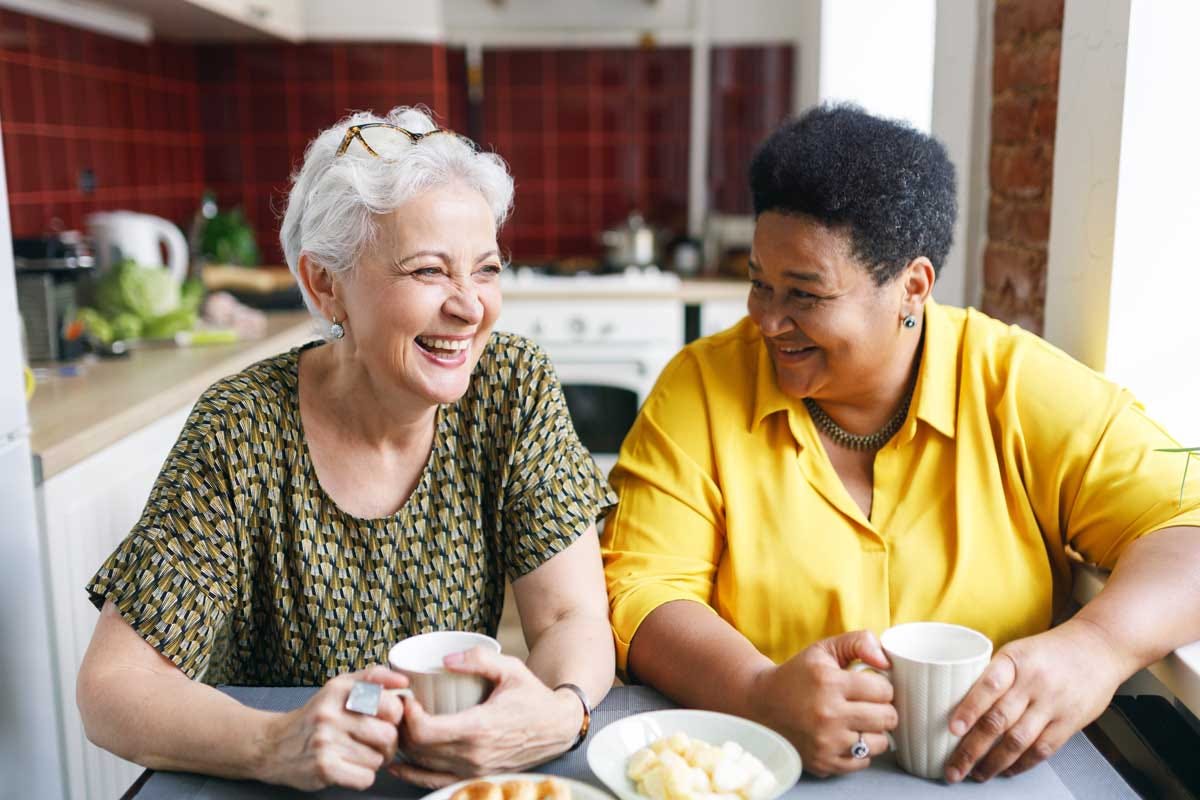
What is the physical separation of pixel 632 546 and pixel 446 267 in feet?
1.31

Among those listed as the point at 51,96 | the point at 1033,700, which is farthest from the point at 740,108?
the point at 1033,700

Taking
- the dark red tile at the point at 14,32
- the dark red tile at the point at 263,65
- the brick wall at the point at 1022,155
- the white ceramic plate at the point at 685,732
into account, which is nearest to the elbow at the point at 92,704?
the white ceramic plate at the point at 685,732

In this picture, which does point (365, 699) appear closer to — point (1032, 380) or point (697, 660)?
point (697, 660)

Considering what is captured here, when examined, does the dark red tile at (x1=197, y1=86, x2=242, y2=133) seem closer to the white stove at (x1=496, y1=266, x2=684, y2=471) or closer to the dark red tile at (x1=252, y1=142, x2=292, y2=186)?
the dark red tile at (x1=252, y1=142, x2=292, y2=186)

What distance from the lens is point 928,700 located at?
0.94 meters

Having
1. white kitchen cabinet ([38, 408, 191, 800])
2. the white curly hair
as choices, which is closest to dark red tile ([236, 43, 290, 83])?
white kitchen cabinet ([38, 408, 191, 800])

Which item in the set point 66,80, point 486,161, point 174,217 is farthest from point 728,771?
point 174,217

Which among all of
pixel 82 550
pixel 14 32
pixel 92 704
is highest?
pixel 14 32

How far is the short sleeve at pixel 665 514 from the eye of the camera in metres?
1.30

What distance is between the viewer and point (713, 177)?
4.30 metres

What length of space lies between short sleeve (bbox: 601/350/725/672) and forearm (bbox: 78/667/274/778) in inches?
17.1

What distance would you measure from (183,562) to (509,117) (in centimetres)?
340

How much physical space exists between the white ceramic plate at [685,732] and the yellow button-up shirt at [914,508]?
0.92 ft

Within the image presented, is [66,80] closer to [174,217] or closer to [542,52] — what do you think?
[174,217]
